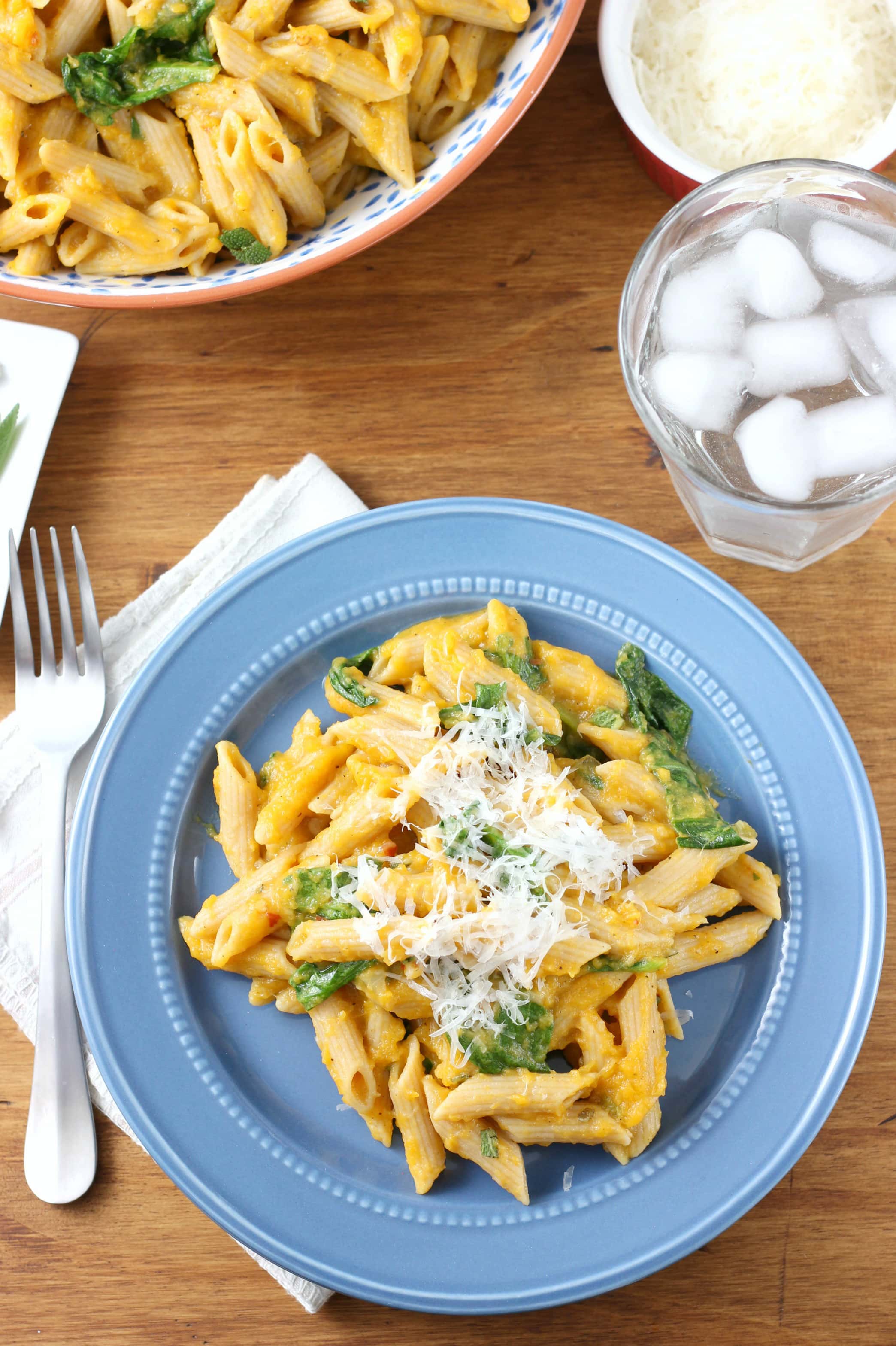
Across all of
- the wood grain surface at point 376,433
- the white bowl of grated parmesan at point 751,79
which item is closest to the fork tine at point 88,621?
the wood grain surface at point 376,433

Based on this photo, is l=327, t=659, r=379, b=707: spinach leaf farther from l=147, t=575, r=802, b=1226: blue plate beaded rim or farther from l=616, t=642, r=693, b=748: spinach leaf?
l=616, t=642, r=693, b=748: spinach leaf

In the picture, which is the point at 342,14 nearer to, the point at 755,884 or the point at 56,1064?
the point at 755,884

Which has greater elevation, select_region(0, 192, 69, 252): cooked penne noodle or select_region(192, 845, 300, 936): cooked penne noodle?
select_region(0, 192, 69, 252): cooked penne noodle

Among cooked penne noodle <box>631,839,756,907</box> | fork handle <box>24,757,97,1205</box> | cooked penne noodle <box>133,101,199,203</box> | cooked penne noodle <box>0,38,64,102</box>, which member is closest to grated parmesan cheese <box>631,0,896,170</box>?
cooked penne noodle <box>133,101,199,203</box>

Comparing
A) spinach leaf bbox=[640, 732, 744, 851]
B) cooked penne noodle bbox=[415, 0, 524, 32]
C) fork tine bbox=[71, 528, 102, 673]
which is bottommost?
spinach leaf bbox=[640, 732, 744, 851]

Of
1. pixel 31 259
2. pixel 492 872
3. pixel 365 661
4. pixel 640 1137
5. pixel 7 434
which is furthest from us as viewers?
pixel 7 434

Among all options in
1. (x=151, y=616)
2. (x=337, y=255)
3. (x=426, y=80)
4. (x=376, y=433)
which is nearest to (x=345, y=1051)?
(x=151, y=616)

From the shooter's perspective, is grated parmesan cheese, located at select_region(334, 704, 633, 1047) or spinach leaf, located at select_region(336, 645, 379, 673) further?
spinach leaf, located at select_region(336, 645, 379, 673)
